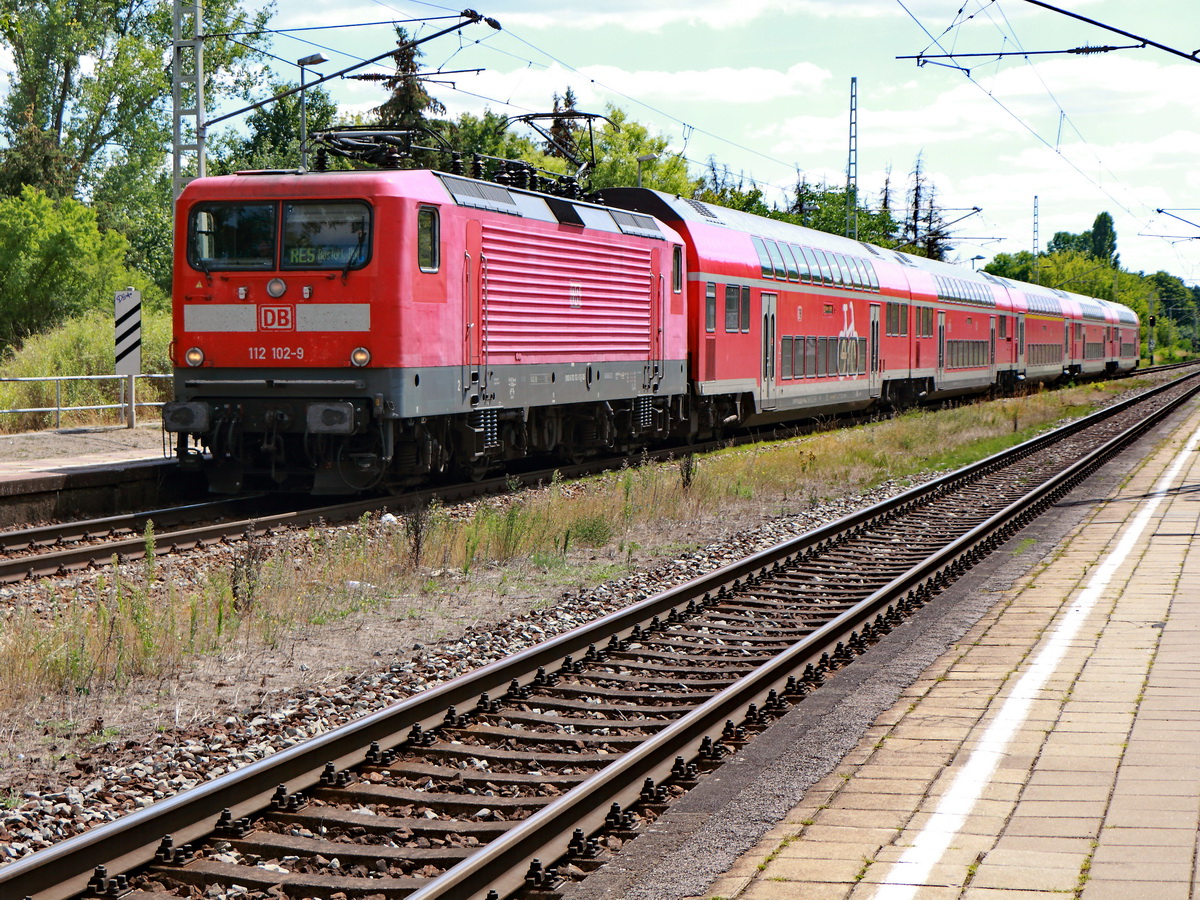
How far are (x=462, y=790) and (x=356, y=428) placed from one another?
834 cm

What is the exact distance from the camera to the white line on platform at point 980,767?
434 cm

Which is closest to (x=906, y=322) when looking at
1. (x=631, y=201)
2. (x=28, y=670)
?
(x=631, y=201)

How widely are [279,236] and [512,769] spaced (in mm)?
9404

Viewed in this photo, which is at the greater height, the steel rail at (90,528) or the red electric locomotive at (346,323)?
the red electric locomotive at (346,323)

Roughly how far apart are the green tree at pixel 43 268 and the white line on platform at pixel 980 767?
31.4 meters

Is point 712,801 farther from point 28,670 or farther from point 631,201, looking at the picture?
point 631,201

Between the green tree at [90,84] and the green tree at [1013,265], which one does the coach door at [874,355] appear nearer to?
the green tree at [90,84]

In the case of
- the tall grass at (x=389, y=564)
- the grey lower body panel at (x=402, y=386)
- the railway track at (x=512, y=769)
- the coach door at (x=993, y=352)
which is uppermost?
the coach door at (x=993, y=352)

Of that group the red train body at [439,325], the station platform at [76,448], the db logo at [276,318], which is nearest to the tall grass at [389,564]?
the red train body at [439,325]

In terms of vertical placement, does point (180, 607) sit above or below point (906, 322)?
below

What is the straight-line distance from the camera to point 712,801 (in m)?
5.43

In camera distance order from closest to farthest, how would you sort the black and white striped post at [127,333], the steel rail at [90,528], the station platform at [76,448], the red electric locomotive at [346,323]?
the steel rail at [90,528] < the red electric locomotive at [346,323] < the station platform at [76,448] < the black and white striped post at [127,333]

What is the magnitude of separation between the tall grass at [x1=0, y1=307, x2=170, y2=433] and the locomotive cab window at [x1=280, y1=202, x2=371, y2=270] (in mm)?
8676

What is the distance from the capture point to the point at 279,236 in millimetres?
14078
